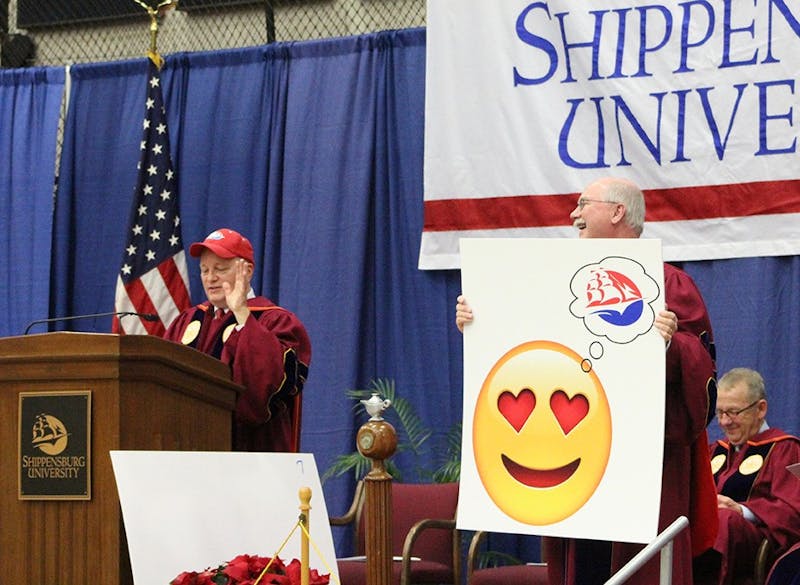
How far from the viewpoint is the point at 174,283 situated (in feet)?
25.9

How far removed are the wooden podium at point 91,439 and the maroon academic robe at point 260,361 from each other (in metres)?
1.01

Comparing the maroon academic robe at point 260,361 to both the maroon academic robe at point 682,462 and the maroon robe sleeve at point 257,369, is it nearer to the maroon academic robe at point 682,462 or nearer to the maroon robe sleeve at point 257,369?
the maroon robe sleeve at point 257,369

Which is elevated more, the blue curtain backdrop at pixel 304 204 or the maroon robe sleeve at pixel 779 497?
the blue curtain backdrop at pixel 304 204

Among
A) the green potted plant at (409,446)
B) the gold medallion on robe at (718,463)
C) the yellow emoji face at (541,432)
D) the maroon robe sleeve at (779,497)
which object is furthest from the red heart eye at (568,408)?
the green potted plant at (409,446)

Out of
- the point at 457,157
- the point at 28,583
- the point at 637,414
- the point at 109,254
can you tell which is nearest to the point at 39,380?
the point at 28,583

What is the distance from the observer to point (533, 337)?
3.93m

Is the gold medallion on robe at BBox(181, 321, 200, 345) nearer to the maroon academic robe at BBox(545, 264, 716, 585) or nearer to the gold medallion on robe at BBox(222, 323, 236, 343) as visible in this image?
the gold medallion on robe at BBox(222, 323, 236, 343)

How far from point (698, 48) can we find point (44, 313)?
4104 millimetres

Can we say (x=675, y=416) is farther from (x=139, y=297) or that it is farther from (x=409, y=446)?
(x=139, y=297)

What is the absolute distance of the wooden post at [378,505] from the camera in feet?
11.9

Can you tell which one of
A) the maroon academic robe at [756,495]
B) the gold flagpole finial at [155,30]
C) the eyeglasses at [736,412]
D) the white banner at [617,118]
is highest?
the gold flagpole finial at [155,30]

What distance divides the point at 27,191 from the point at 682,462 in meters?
5.54

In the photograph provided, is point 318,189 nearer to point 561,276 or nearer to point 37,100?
point 37,100

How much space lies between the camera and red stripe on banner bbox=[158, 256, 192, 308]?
7.88 meters
